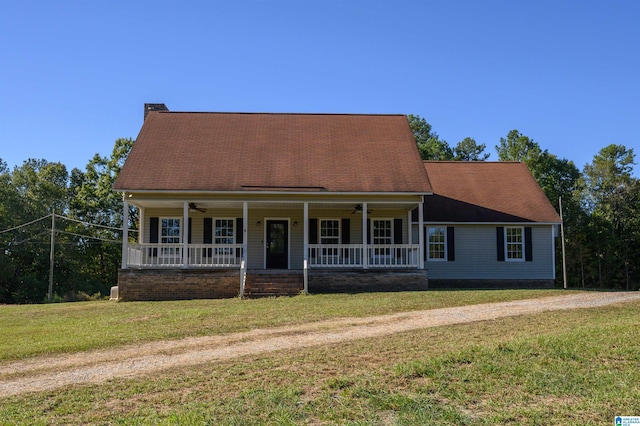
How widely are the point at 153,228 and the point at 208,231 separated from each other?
6.74ft

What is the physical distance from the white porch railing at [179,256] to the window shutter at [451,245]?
8110 millimetres

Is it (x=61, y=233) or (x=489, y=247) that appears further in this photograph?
(x=61, y=233)

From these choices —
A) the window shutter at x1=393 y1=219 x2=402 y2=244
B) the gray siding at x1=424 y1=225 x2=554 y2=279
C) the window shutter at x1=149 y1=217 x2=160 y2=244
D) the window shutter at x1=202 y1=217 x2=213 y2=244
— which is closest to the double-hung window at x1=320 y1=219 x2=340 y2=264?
the window shutter at x1=393 y1=219 x2=402 y2=244

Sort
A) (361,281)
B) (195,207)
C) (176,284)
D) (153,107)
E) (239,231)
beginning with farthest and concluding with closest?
1. (153,107)
2. (239,231)
3. (195,207)
4. (361,281)
5. (176,284)

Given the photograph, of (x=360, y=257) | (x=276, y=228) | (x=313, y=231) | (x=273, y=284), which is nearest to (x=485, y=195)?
(x=360, y=257)

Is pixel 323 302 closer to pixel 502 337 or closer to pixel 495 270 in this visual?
pixel 502 337

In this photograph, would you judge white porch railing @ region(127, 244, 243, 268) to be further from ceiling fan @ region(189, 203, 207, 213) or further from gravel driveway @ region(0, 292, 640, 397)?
gravel driveway @ region(0, 292, 640, 397)

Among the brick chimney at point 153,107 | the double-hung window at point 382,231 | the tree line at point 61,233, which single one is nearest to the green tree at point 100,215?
the tree line at point 61,233

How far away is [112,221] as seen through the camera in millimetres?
41844

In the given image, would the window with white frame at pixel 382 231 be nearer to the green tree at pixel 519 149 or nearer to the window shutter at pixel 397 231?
the window shutter at pixel 397 231

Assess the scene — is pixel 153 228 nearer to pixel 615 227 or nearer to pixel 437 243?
pixel 437 243

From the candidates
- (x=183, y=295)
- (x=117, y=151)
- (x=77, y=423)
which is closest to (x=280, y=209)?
(x=183, y=295)

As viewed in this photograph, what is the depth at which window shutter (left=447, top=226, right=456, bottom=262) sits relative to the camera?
22781 mm

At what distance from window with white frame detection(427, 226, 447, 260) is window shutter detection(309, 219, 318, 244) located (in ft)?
14.8
